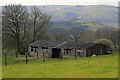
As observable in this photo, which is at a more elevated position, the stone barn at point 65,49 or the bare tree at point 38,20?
the bare tree at point 38,20

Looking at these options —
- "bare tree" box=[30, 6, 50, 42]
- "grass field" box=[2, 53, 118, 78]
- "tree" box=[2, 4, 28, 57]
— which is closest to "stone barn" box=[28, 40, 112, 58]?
"bare tree" box=[30, 6, 50, 42]

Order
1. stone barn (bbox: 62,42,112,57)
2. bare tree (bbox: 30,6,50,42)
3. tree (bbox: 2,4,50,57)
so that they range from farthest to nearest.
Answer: bare tree (bbox: 30,6,50,42), tree (bbox: 2,4,50,57), stone barn (bbox: 62,42,112,57)

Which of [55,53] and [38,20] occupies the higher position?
[38,20]

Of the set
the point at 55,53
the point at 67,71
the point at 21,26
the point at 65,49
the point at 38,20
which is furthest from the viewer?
the point at 38,20

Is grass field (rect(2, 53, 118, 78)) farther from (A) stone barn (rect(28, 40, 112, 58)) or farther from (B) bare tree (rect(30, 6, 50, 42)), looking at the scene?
(B) bare tree (rect(30, 6, 50, 42))

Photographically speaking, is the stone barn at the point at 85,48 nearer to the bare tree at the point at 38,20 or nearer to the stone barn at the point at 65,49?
the stone barn at the point at 65,49

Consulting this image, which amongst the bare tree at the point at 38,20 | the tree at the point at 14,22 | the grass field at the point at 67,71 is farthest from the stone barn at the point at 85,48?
the grass field at the point at 67,71

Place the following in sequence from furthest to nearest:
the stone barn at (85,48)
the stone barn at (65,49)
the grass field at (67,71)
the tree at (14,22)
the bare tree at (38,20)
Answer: the bare tree at (38,20) → the tree at (14,22) → the stone barn at (65,49) → the stone barn at (85,48) → the grass field at (67,71)

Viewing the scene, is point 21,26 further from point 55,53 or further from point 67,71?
point 67,71

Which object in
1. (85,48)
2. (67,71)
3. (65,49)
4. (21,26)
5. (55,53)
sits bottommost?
(67,71)

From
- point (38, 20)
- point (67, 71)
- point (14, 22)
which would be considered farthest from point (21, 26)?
point (67, 71)

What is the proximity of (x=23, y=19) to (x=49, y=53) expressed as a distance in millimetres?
10206

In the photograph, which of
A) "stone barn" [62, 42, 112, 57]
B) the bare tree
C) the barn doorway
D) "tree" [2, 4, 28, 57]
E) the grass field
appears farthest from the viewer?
the bare tree

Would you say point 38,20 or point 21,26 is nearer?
point 21,26
